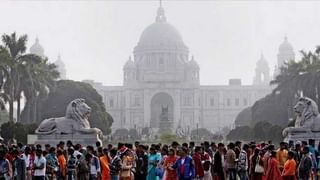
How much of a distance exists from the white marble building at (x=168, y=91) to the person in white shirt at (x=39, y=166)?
4773 inches

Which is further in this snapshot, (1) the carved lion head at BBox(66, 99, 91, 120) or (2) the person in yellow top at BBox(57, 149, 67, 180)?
(1) the carved lion head at BBox(66, 99, 91, 120)

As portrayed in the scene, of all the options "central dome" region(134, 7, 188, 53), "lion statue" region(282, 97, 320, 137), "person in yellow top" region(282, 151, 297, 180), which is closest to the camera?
"person in yellow top" region(282, 151, 297, 180)

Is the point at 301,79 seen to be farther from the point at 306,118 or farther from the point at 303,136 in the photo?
the point at 303,136

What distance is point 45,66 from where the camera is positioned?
6044cm

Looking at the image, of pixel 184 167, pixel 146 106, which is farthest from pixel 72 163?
pixel 146 106

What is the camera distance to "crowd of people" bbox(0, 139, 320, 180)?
18.3m

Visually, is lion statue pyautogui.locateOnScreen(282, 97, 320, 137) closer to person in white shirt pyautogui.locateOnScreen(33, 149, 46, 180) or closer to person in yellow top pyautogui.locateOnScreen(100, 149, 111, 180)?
person in yellow top pyautogui.locateOnScreen(100, 149, 111, 180)

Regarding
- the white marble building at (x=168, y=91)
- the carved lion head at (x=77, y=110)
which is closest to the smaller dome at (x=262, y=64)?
the white marble building at (x=168, y=91)

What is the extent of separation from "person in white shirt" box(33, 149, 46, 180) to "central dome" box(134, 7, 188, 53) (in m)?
130

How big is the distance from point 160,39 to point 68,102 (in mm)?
75317

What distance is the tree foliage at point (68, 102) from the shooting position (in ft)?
239

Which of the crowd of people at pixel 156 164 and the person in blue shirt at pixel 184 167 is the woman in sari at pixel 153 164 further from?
the person in blue shirt at pixel 184 167

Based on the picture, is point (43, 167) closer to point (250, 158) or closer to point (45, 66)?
point (250, 158)

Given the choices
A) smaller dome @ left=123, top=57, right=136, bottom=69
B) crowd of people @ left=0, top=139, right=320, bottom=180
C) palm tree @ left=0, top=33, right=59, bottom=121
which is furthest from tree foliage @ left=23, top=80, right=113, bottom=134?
smaller dome @ left=123, top=57, right=136, bottom=69
